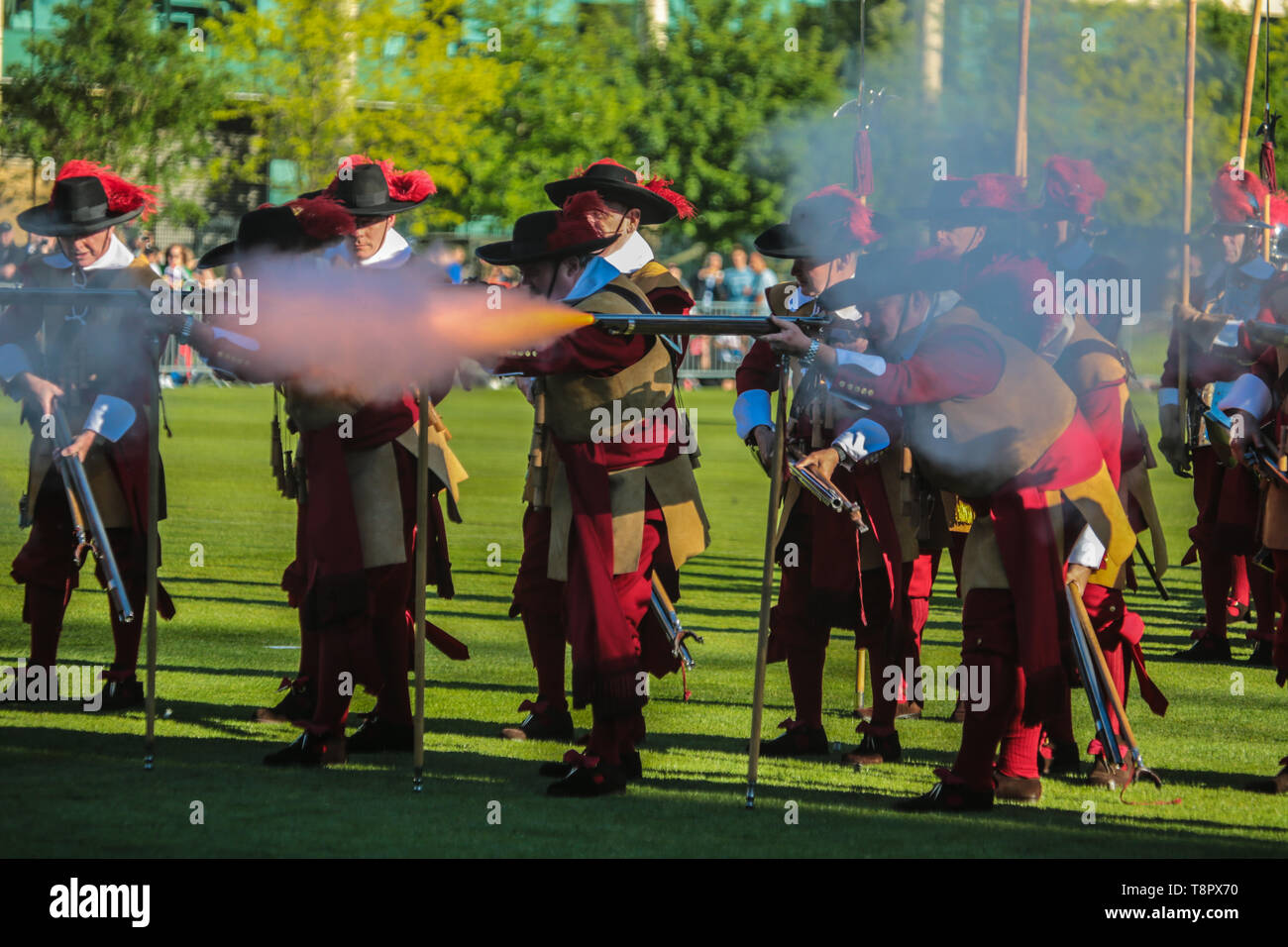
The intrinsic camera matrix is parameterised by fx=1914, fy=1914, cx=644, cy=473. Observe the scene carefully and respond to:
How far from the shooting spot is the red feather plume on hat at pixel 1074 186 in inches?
309

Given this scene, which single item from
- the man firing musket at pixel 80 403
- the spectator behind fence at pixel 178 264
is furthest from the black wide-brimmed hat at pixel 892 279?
the spectator behind fence at pixel 178 264

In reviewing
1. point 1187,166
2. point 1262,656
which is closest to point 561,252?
point 1187,166

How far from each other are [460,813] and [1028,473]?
2.30 m

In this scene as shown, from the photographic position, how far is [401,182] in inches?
324

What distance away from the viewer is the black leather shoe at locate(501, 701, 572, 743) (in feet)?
26.1

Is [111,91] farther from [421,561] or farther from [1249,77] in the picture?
→ [421,561]

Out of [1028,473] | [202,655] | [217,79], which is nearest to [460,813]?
[1028,473]

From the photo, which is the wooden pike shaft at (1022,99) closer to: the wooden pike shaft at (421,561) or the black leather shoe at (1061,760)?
the black leather shoe at (1061,760)

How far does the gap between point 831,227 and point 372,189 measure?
6.27ft

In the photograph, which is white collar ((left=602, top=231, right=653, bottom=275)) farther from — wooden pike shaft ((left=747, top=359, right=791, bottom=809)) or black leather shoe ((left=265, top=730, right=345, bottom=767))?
black leather shoe ((left=265, top=730, right=345, bottom=767))

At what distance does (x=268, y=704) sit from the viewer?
841 centimetres

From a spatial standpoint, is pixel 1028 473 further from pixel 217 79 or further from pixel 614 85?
pixel 614 85

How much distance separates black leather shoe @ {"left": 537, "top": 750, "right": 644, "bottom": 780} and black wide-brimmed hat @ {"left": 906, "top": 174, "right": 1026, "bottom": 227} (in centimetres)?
Result: 231

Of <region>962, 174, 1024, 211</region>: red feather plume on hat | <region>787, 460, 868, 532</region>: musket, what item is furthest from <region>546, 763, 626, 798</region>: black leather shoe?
<region>962, 174, 1024, 211</region>: red feather plume on hat
